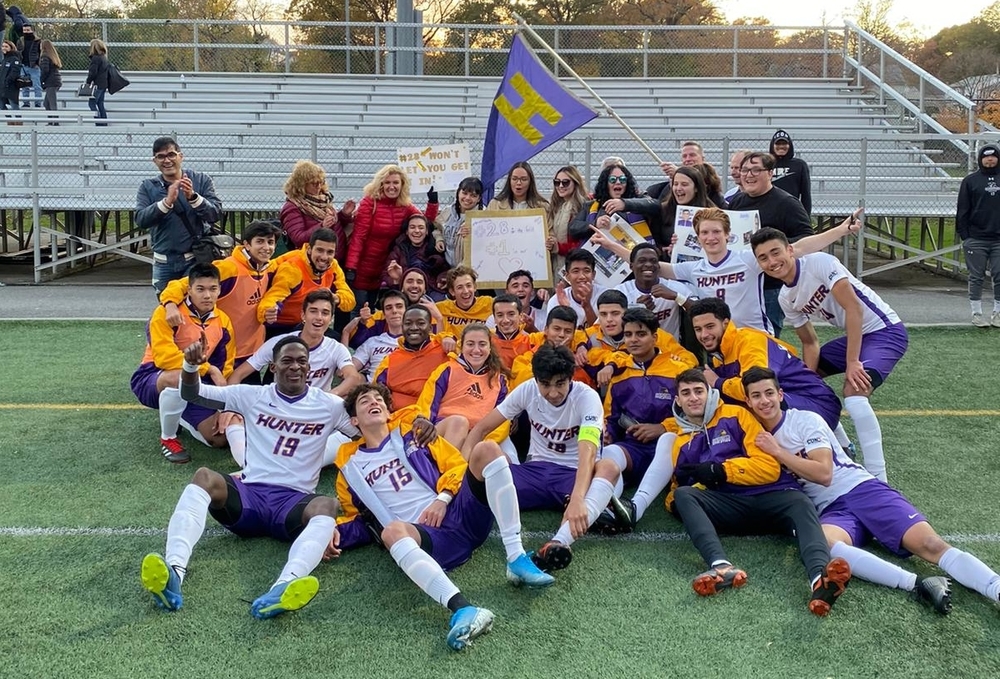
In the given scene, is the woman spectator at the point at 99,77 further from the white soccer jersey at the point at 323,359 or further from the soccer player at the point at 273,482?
the soccer player at the point at 273,482

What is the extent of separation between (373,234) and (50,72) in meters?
12.6

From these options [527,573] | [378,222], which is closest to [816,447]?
[527,573]

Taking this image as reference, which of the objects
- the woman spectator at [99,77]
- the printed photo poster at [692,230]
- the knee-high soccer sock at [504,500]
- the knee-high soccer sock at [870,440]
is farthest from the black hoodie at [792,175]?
the woman spectator at [99,77]

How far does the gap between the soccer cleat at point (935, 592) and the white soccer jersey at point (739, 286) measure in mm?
2351

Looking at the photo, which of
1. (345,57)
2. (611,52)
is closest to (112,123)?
(345,57)

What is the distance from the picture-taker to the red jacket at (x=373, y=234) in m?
7.47

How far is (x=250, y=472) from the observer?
15.5 ft

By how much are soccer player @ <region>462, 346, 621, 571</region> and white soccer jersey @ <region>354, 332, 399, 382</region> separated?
1637 mm

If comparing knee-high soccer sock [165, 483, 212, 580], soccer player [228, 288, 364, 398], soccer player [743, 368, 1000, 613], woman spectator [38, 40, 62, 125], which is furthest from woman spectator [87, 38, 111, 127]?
soccer player [743, 368, 1000, 613]

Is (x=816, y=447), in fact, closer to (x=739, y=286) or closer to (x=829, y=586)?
(x=829, y=586)

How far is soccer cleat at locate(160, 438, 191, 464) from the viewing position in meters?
5.90

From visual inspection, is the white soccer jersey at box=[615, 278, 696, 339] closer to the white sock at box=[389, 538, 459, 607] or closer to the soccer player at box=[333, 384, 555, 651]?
the soccer player at box=[333, 384, 555, 651]

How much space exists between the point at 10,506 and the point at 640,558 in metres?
3.45

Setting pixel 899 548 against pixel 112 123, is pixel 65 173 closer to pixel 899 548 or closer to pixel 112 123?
pixel 112 123
